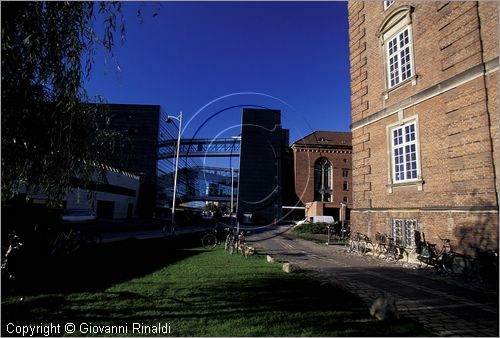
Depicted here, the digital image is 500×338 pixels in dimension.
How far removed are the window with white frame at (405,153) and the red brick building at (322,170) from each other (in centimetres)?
5747

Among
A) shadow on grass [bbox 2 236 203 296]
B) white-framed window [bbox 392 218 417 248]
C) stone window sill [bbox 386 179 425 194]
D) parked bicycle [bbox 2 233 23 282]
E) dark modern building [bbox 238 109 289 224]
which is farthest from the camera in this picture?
dark modern building [bbox 238 109 289 224]

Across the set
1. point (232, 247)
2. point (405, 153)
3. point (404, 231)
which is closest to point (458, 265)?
point (404, 231)

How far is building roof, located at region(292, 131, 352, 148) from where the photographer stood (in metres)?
76.3

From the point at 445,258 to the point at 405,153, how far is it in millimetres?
4810

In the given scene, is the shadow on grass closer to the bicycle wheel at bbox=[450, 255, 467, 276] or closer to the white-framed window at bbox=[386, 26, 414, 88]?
the bicycle wheel at bbox=[450, 255, 467, 276]

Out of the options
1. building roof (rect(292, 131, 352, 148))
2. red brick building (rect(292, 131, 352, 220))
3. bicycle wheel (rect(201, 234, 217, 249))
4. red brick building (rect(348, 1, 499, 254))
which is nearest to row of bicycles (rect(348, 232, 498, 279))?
Result: red brick building (rect(348, 1, 499, 254))

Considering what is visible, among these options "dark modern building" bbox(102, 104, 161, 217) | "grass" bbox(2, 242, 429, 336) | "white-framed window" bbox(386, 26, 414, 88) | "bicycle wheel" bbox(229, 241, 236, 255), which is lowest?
"grass" bbox(2, 242, 429, 336)

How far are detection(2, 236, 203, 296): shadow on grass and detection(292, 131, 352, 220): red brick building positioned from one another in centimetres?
Result: 6088

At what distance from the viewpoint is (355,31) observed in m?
18.6

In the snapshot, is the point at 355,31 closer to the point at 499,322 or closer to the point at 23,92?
the point at 499,322

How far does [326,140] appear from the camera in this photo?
78.9 meters

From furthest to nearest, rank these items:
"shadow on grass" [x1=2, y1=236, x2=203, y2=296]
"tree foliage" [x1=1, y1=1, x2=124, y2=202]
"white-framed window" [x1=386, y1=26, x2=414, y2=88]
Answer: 1. "white-framed window" [x1=386, y1=26, x2=414, y2=88]
2. "shadow on grass" [x1=2, y1=236, x2=203, y2=296]
3. "tree foliage" [x1=1, y1=1, x2=124, y2=202]

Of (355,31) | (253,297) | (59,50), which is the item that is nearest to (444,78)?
(355,31)

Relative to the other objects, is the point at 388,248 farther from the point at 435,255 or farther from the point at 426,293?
the point at 426,293
